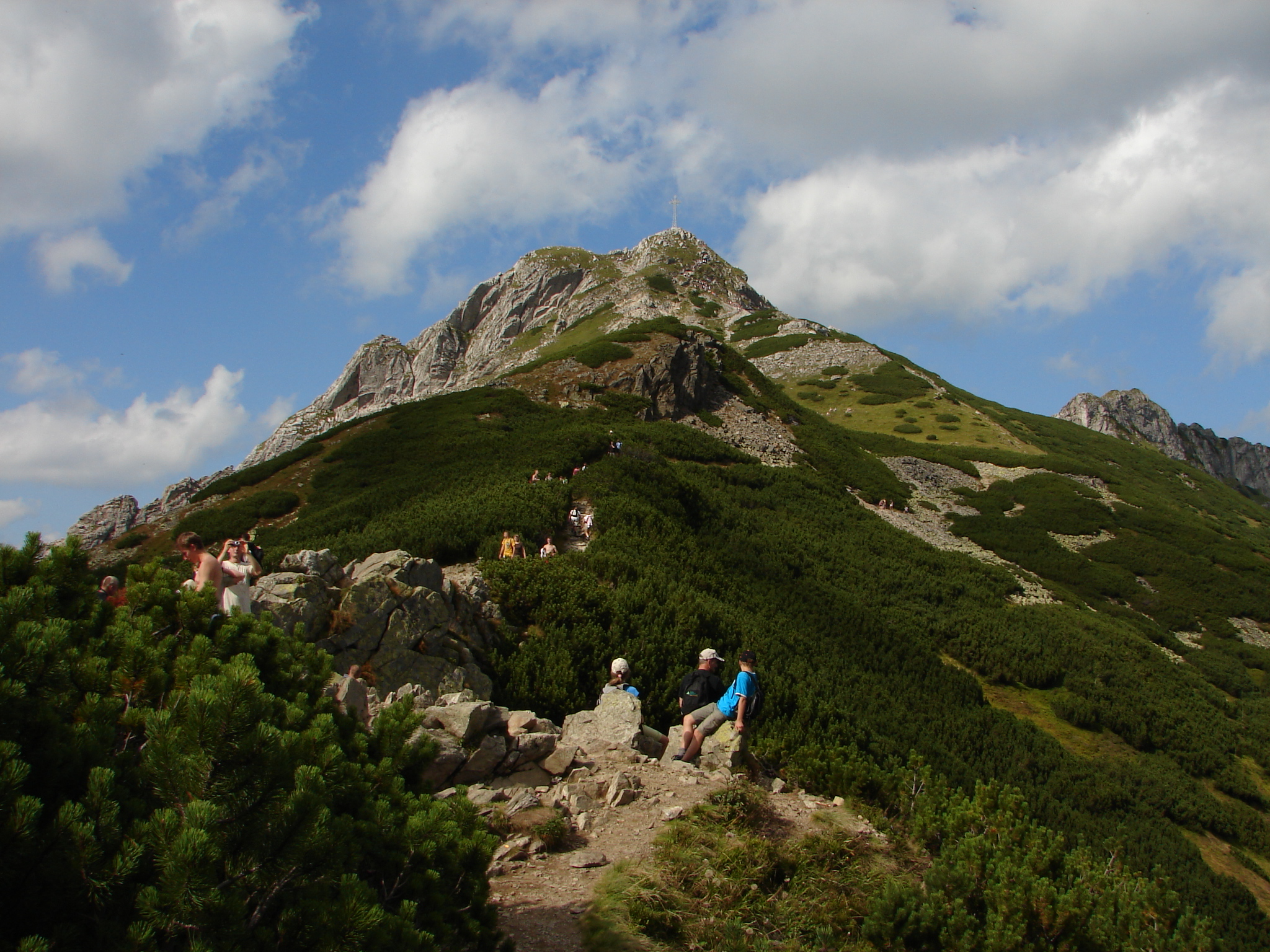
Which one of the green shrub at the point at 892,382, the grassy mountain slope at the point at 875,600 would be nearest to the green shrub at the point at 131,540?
the grassy mountain slope at the point at 875,600

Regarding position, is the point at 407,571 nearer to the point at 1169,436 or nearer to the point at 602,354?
the point at 602,354

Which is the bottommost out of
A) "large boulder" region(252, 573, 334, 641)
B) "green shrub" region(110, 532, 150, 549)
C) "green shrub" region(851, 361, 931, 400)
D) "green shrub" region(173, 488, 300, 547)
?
"large boulder" region(252, 573, 334, 641)

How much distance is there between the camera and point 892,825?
7086mm

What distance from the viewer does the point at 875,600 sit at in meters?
22.6

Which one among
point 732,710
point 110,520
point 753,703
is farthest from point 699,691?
point 110,520

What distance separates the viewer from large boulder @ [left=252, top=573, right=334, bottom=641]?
31.9 ft

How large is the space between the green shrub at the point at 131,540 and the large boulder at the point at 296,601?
2105 cm

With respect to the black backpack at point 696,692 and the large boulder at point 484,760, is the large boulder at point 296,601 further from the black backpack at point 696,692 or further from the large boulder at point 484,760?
the black backpack at point 696,692

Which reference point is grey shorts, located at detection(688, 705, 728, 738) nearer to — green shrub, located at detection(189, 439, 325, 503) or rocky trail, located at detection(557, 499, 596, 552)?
rocky trail, located at detection(557, 499, 596, 552)

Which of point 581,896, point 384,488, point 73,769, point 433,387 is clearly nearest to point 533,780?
point 581,896

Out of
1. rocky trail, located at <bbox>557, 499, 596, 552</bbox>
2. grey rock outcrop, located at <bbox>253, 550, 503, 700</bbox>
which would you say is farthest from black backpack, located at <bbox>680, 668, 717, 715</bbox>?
rocky trail, located at <bbox>557, 499, 596, 552</bbox>

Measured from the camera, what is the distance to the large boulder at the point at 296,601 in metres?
9.73

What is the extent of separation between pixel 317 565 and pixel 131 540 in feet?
69.8

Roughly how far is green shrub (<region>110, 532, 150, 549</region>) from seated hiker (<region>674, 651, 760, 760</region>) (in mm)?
26528
